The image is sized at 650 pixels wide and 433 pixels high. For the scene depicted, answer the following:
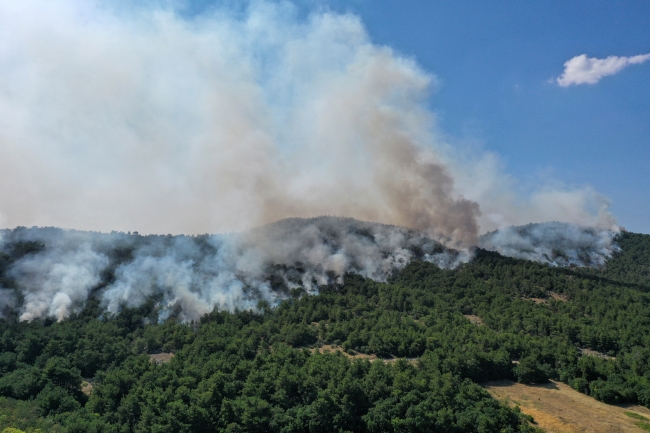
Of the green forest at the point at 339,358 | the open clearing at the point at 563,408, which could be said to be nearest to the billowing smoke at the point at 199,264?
the green forest at the point at 339,358

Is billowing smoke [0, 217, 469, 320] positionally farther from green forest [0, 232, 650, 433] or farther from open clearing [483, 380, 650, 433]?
open clearing [483, 380, 650, 433]

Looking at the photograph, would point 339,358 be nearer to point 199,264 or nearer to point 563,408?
point 563,408

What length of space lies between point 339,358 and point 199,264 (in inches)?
2680

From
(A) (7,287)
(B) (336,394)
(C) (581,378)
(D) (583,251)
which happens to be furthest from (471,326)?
(D) (583,251)

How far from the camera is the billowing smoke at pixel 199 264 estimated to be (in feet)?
371

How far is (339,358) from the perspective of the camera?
76375mm

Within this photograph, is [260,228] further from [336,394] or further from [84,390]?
[336,394]

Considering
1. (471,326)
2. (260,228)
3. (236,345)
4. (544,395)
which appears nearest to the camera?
(544,395)

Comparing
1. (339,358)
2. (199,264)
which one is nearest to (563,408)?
(339,358)

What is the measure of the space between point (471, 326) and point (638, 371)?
29485 mm

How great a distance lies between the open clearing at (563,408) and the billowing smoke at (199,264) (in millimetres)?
63014

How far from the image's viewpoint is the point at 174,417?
56344 millimetres

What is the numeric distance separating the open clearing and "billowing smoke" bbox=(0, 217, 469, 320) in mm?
63014

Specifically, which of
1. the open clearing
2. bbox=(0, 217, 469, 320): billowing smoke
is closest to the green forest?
the open clearing
